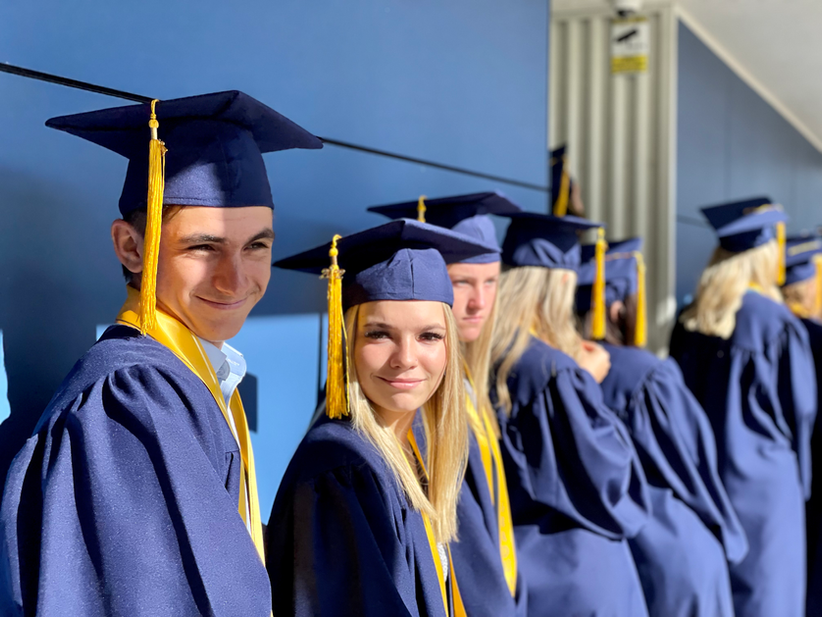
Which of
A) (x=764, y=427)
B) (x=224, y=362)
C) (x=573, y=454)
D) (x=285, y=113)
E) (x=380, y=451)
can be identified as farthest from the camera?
(x=764, y=427)

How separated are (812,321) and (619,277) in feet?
4.83

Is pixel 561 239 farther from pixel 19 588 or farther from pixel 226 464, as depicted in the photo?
pixel 19 588

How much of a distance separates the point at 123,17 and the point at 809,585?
12.8ft

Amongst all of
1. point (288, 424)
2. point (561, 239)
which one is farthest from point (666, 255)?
point (288, 424)

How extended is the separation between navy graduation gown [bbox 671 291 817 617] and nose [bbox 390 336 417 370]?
7.72 ft

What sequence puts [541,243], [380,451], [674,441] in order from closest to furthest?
[380,451] < [541,243] < [674,441]

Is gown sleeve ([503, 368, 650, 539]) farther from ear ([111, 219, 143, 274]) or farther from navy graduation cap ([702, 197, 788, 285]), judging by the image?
navy graduation cap ([702, 197, 788, 285])

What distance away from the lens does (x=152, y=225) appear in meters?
1.16

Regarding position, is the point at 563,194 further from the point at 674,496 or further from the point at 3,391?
the point at 3,391

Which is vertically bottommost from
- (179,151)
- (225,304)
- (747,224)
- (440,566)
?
(440,566)

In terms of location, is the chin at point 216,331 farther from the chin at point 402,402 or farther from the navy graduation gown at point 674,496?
the navy graduation gown at point 674,496

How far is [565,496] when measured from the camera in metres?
2.19

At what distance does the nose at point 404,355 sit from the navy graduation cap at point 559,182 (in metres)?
2.37

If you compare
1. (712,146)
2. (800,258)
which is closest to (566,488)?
(800,258)
